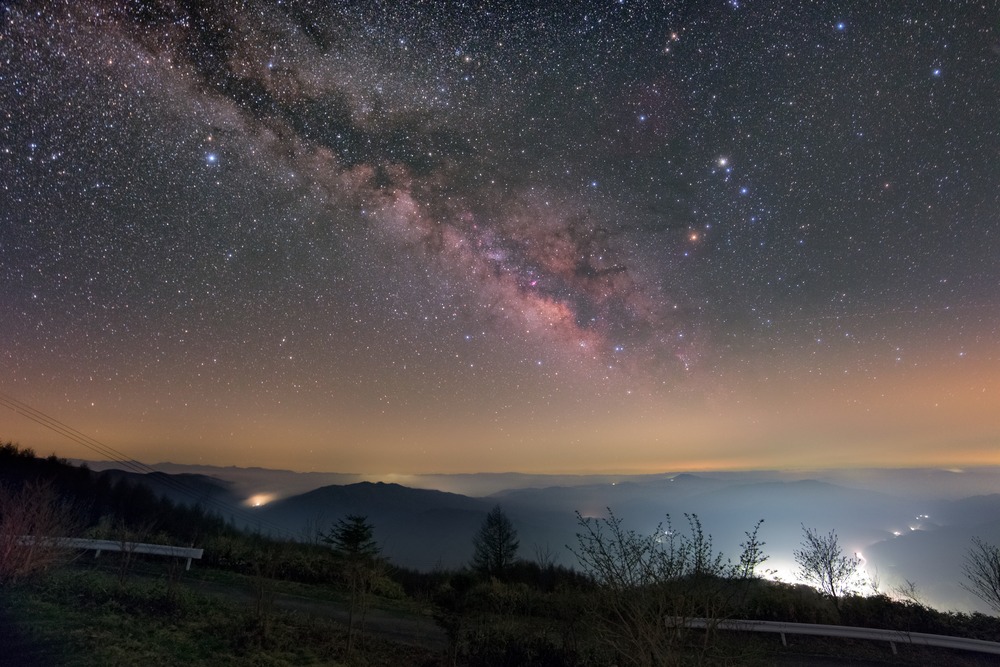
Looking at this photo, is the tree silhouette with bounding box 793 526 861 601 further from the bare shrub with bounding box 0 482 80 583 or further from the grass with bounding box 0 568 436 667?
the bare shrub with bounding box 0 482 80 583

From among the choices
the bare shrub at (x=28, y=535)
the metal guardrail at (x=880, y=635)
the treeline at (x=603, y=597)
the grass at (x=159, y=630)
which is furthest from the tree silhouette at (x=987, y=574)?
the bare shrub at (x=28, y=535)

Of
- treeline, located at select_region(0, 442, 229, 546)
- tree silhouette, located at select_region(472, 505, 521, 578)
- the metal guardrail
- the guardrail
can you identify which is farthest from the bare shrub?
treeline, located at select_region(0, 442, 229, 546)

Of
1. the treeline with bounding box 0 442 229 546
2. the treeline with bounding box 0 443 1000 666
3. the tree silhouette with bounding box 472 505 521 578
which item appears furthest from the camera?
the treeline with bounding box 0 442 229 546

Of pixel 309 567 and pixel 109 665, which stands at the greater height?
pixel 109 665

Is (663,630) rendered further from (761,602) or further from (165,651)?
(761,602)

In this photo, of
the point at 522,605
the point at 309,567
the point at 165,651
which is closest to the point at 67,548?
the point at 165,651

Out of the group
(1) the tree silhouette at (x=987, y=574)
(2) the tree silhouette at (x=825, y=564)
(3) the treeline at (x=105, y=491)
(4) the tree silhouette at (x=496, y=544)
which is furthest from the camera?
(3) the treeline at (x=105, y=491)

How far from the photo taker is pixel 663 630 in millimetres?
7164

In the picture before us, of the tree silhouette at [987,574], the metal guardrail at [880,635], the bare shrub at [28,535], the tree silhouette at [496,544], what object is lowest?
the tree silhouette at [496,544]

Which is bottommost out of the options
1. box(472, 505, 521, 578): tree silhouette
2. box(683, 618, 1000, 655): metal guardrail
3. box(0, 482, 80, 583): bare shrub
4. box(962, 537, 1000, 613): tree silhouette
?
box(472, 505, 521, 578): tree silhouette

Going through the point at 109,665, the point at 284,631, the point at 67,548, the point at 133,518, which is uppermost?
the point at 67,548

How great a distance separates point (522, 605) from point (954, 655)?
14898mm

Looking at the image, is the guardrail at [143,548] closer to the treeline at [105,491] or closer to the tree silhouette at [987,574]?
the tree silhouette at [987,574]

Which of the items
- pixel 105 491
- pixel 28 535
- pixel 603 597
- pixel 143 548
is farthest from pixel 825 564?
pixel 105 491
